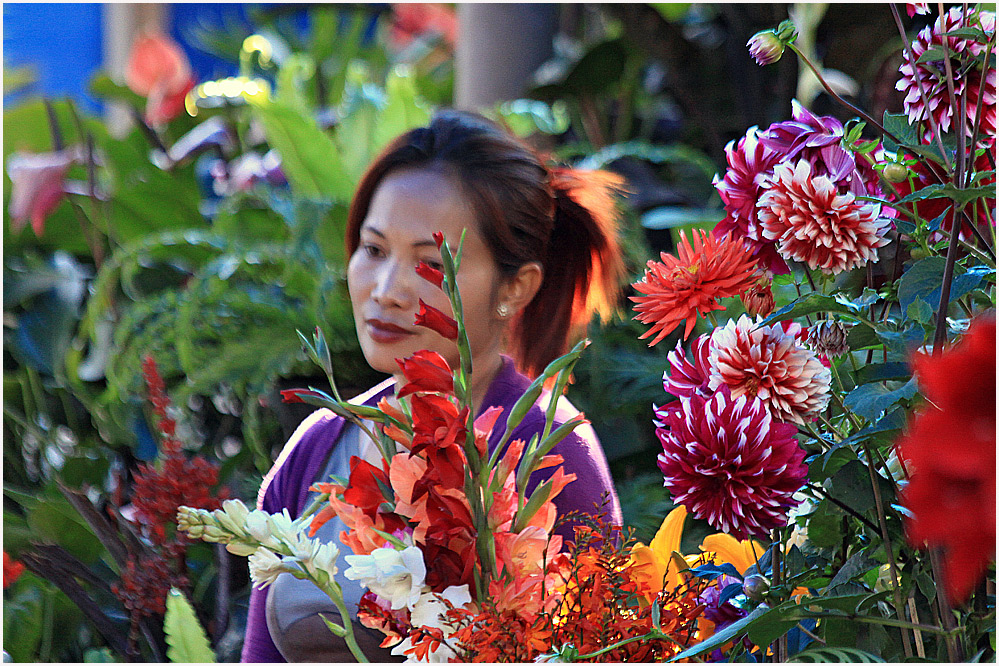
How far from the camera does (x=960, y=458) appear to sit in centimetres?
20

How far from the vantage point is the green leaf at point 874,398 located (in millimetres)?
366

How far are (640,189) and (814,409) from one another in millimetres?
967

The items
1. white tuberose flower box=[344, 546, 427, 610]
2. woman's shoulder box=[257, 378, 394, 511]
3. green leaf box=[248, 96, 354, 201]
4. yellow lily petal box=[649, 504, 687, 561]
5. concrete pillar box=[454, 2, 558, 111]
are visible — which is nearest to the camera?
white tuberose flower box=[344, 546, 427, 610]

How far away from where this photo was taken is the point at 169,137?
5.52 feet

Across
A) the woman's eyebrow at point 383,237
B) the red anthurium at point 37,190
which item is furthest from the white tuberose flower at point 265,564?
the red anthurium at point 37,190

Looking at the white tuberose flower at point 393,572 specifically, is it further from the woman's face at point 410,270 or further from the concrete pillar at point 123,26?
the concrete pillar at point 123,26

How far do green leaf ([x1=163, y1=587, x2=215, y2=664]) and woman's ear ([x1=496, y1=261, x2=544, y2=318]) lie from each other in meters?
0.27

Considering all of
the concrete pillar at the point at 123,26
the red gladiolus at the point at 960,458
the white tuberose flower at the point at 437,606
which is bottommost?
the white tuberose flower at the point at 437,606

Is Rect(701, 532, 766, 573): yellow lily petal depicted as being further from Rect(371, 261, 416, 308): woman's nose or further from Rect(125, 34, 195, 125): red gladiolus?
Rect(125, 34, 195, 125): red gladiolus

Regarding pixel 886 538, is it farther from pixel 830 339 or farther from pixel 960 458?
pixel 960 458

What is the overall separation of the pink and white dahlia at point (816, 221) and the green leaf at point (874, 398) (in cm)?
6

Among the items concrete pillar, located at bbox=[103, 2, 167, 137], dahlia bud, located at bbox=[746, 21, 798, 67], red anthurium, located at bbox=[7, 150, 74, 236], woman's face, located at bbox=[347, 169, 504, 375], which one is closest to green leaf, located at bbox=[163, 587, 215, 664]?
woman's face, located at bbox=[347, 169, 504, 375]

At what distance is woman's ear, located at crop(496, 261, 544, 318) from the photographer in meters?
0.64

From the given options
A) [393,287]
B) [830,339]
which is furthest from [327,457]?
[830,339]
